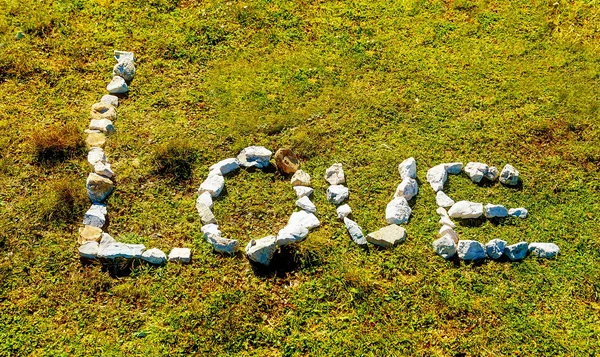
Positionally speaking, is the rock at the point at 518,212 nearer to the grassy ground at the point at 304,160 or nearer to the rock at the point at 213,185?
the grassy ground at the point at 304,160

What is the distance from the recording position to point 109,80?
8227 millimetres

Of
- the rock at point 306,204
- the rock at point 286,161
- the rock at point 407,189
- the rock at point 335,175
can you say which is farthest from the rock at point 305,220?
the rock at point 407,189

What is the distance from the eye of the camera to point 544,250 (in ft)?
20.4

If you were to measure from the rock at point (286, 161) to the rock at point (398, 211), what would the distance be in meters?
1.25

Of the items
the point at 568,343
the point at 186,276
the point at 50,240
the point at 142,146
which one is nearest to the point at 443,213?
the point at 568,343

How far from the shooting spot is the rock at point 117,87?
799 cm

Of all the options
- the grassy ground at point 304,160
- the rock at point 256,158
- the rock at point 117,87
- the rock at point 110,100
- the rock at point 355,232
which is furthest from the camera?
the rock at point 117,87

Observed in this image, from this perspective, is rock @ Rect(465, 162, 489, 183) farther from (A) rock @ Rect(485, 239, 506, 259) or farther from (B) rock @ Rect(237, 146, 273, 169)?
(B) rock @ Rect(237, 146, 273, 169)

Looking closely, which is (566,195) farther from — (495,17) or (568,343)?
(495,17)

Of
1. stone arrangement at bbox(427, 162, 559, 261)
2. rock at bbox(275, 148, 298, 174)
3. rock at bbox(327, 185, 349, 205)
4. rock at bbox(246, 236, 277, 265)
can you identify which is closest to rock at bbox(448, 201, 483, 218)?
stone arrangement at bbox(427, 162, 559, 261)

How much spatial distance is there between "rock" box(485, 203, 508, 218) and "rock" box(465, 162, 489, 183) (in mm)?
494

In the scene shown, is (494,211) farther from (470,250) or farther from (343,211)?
(343,211)

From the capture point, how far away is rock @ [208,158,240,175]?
6945mm

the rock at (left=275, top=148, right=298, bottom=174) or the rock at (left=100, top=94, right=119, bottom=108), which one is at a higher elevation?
A: the rock at (left=275, top=148, right=298, bottom=174)
